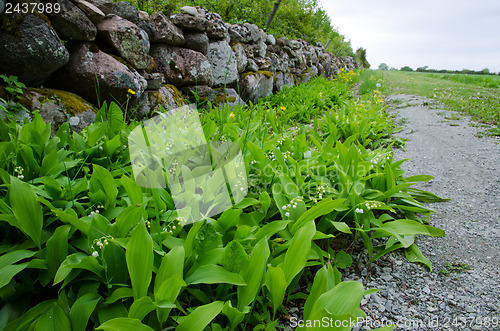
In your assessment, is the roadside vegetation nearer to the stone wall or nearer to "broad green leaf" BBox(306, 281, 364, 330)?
"broad green leaf" BBox(306, 281, 364, 330)

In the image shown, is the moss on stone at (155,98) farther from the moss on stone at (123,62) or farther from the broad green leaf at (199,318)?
the broad green leaf at (199,318)

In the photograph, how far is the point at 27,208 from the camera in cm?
128

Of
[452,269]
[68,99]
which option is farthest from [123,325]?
[68,99]

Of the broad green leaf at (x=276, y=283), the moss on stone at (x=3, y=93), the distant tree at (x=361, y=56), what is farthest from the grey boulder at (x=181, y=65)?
the distant tree at (x=361, y=56)

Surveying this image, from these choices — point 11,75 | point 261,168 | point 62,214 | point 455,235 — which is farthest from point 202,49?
point 455,235

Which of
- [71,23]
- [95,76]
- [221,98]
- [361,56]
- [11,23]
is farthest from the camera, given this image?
[361,56]

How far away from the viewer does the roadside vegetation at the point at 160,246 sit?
3.63ft

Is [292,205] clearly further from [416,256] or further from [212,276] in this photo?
[416,256]

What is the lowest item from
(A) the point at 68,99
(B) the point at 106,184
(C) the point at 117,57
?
(B) the point at 106,184

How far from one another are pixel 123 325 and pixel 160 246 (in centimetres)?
40

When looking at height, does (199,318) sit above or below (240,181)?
below

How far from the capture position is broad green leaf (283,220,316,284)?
4.29ft

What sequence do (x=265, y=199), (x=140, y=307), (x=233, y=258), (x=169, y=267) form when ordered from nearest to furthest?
(x=140, y=307), (x=169, y=267), (x=233, y=258), (x=265, y=199)

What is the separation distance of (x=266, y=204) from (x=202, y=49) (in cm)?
354
